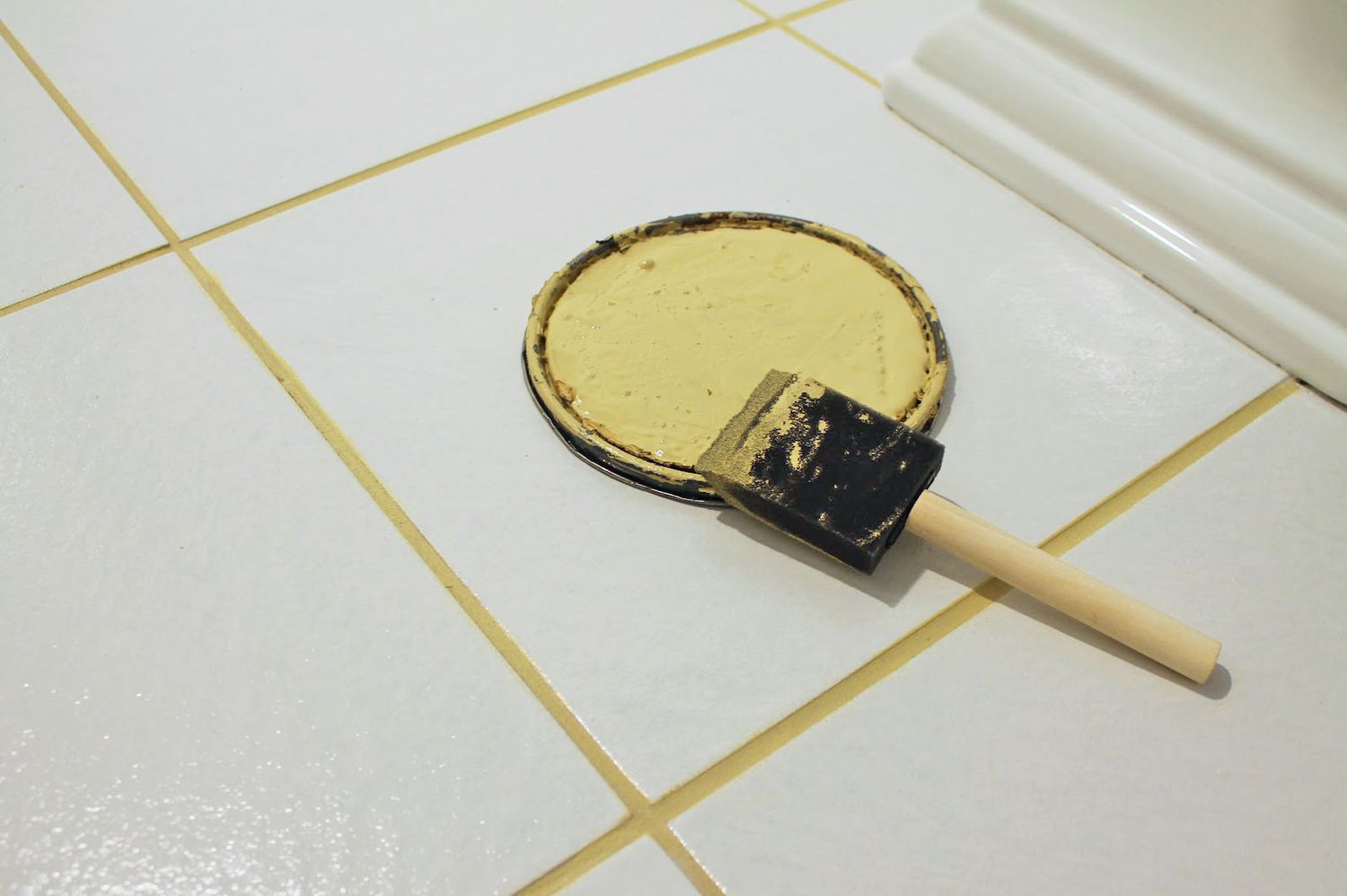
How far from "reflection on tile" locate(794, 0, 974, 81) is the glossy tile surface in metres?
0.03

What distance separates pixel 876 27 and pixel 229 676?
29.6 inches

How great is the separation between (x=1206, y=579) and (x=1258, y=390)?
0.53ft

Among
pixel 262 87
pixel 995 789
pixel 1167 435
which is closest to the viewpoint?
pixel 995 789

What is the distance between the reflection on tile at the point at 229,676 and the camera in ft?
1.63

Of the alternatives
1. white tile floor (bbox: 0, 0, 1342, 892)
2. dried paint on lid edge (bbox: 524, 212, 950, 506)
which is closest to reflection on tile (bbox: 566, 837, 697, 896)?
white tile floor (bbox: 0, 0, 1342, 892)

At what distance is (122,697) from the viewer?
54 cm

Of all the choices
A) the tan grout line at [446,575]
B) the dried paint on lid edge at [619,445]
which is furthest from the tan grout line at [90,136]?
the dried paint on lid edge at [619,445]

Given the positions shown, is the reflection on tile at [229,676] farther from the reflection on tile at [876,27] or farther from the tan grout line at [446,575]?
the reflection on tile at [876,27]

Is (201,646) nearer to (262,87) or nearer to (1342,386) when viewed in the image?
(262,87)

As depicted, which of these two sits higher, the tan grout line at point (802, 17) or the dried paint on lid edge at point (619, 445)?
the tan grout line at point (802, 17)

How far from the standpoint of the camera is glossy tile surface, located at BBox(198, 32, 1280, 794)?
1.86ft

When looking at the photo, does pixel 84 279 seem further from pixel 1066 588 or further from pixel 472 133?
pixel 1066 588

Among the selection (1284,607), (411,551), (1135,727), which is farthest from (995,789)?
(411,551)

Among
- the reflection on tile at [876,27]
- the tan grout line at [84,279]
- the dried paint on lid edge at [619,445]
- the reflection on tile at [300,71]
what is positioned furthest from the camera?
the reflection on tile at [876,27]
